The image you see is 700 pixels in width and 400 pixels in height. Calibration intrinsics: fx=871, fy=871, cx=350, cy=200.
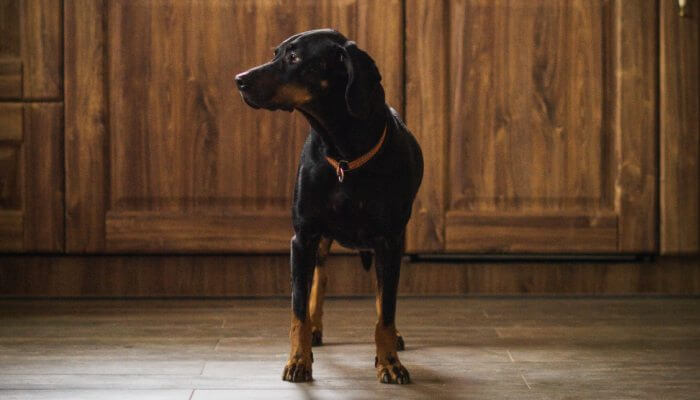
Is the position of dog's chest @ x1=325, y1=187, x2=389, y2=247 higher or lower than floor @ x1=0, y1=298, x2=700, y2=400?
higher

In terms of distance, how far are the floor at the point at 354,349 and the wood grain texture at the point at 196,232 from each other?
16 centimetres

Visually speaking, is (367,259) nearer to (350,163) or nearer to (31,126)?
(350,163)

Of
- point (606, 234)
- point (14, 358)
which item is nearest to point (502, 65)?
point (606, 234)

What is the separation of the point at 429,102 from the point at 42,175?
117cm

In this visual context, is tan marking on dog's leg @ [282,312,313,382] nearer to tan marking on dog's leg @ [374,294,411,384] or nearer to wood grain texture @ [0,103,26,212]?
tan marking on dog's leg @ [374,294,411,384]

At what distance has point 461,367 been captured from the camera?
1.78 meters

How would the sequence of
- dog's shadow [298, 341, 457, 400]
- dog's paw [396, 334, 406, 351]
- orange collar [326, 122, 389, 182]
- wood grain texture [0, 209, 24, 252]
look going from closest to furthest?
dog's shadow [298, 341, 457, 400], orange collar [326, 122, 389, 182], dog's paw [396, 334, 406, 351], wood grain texture [0, 209, 24, 252]

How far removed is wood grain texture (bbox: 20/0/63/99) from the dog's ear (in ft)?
4.24

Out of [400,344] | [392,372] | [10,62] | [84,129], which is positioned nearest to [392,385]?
[392,372]

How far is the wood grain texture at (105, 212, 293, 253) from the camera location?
8.43ft

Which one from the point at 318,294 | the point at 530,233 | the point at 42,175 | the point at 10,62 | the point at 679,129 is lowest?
the point at 318,294

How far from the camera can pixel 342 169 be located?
5.57 feet

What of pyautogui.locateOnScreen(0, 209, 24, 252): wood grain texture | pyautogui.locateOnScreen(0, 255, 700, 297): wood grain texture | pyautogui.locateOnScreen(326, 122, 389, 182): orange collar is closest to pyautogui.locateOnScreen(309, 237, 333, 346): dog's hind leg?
pyautogui.locateOnScreen(326, 122, 389, 182): orange collar

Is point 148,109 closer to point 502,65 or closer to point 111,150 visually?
point 111,150
